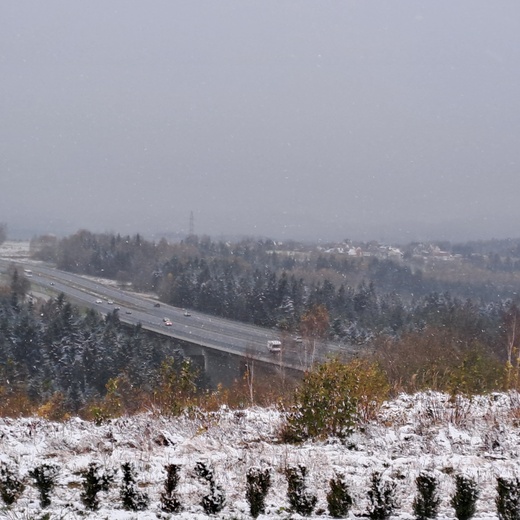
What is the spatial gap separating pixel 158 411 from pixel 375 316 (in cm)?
4014

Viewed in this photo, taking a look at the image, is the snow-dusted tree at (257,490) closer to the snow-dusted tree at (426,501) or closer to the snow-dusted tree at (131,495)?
the snow-dusted tree at (131,495)

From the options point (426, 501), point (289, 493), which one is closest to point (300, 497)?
point (289, 493)

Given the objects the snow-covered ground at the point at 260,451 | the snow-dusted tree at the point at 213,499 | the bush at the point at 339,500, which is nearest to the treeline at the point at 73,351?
the snow-covered ground at the point at 260,451

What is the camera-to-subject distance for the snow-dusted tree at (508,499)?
4.47 m

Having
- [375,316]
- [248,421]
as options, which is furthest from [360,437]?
[375,316]

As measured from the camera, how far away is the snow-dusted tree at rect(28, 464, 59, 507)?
16.1ft

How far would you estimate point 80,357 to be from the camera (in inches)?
1403

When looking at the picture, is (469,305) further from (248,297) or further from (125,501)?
(125,501)

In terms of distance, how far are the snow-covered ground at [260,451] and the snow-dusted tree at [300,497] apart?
10cm

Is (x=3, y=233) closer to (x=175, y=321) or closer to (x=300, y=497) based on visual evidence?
(x=175, y=321)

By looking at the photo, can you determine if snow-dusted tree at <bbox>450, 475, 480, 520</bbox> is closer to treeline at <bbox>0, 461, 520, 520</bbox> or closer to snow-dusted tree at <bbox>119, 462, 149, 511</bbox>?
treeline at <bbox>0, 461, 520, 520</bbox>

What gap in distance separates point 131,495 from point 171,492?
34 cm

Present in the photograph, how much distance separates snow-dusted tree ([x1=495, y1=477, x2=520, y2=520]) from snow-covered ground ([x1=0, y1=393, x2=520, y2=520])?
226 mm

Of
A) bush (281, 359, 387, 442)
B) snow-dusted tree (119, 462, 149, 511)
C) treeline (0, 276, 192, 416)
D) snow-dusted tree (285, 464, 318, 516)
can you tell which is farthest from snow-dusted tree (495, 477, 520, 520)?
treeline (0, 276, 192, 416)
